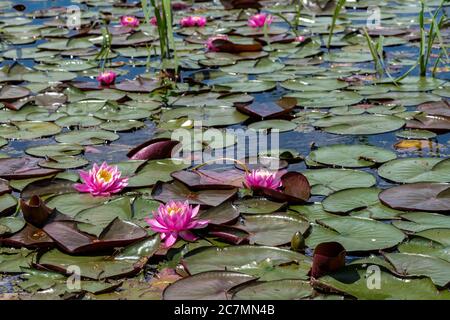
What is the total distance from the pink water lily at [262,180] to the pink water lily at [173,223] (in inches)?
13.7

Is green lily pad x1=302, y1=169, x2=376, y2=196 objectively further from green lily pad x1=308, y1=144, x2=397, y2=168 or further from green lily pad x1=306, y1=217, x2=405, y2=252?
green lily pad x1=306, y1=217, x2=405, y2=252

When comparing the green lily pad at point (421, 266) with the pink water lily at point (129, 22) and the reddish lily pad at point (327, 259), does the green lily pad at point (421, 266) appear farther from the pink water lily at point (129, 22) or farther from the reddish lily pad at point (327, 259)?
the pink water lily at point (129, 22)

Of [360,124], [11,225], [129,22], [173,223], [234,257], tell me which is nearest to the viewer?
[234,257]

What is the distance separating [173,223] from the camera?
96.2 inches

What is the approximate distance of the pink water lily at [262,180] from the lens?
277cm

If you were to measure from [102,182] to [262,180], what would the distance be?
1.87 ft

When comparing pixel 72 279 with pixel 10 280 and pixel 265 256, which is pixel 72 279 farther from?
pixel 265 256

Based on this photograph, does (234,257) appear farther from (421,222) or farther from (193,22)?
(193,22)

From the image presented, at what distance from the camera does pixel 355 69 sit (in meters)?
4.46

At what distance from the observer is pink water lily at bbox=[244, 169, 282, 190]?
9.08ft

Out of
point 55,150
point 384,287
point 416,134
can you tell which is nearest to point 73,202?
point 55,150

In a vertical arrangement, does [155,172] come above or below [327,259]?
below
